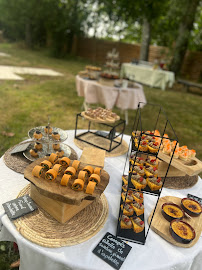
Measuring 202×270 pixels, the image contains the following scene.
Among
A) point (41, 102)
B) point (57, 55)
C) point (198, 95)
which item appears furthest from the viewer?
point (57, 55)

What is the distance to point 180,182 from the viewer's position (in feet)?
5.49

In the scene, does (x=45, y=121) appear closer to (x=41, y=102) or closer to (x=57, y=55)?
(x=41, y=102)

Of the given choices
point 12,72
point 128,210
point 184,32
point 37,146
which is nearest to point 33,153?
point 37,146

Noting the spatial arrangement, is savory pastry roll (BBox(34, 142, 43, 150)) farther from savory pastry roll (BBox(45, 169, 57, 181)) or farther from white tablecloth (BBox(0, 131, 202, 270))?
savory pastry roll (BBox(45, 169, 57, 181))

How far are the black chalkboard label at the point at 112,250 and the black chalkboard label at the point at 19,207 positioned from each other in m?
0.41

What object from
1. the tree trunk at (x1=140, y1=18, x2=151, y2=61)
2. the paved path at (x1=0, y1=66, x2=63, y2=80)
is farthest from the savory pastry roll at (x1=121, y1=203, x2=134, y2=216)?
the tree trunk at (x1=140, y1=18, x2=151, y2=61)

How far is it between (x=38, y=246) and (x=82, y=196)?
0.31m

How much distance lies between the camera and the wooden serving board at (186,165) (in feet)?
4.85

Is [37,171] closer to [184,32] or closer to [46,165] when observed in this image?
[46,165]

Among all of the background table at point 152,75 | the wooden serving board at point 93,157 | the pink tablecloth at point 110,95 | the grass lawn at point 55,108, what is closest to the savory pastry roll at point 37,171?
the wooden serving board at point 93,157

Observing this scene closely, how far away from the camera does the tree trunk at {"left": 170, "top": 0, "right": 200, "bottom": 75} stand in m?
8.18

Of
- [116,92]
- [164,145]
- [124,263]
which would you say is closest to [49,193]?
[124,263]

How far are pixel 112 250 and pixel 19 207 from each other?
1.79 feet

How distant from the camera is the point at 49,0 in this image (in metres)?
12.0
